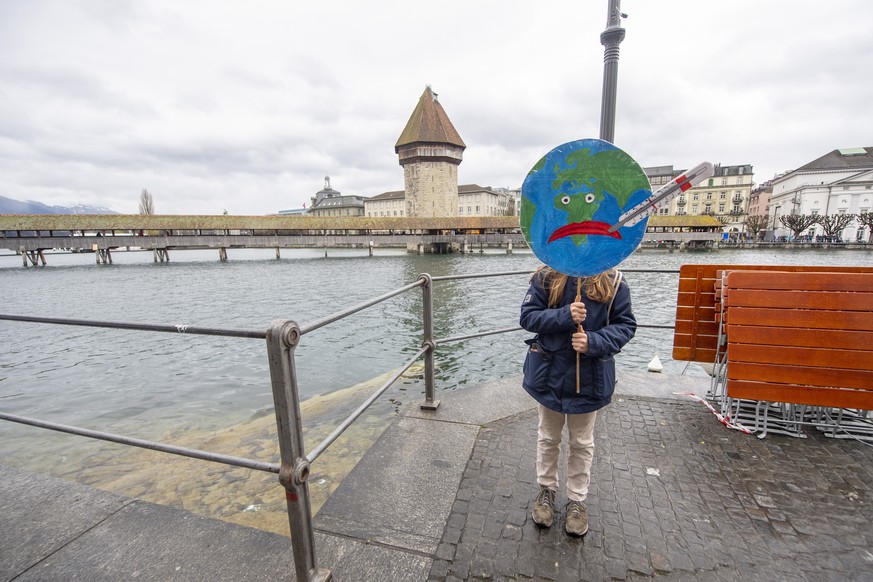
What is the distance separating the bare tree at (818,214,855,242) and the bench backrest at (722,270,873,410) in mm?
84295

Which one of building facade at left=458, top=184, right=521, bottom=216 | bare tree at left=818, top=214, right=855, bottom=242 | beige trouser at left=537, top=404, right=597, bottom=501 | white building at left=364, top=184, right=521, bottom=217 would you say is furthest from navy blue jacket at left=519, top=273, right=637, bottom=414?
building facade at left=458, top=184, right=521, bottom=216

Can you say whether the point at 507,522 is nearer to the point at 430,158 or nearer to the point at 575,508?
the point at 575,508

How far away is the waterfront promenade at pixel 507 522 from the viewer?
70.1 inches

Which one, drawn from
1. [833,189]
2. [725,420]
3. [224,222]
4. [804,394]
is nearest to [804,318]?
[804,394]

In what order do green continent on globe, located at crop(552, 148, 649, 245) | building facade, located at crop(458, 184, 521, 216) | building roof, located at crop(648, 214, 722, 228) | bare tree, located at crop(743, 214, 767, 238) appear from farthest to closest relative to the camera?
building facade, located at crop(458, 184, 521, 216), bare tree, located at crop(743, 214, 767, 238), building roof, located at crop(648, 214, 722, 228), green continent on globe, located at crop(552, 148, 649, 245)

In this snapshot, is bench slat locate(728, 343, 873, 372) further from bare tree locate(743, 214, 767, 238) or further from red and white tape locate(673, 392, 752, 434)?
bare tree locate(743, 214, 767, 238)

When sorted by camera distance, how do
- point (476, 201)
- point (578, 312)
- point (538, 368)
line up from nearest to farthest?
point (578, 312), point (538, 368), point (476, 201)

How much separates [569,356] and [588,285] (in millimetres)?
392

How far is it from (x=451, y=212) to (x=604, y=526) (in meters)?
59.5

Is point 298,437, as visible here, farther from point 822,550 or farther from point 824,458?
point 824,458

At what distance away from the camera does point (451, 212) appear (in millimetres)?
59906

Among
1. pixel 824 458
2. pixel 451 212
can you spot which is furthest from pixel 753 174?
pixel 824 458

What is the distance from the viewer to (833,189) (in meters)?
68.4

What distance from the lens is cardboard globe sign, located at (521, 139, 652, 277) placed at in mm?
1703
